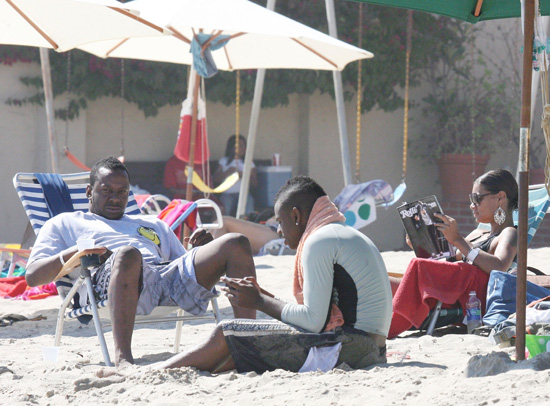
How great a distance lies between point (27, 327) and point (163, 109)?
5.28 m

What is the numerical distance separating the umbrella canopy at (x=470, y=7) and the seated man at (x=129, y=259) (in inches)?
51.8

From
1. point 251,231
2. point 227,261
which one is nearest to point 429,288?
point 227,261

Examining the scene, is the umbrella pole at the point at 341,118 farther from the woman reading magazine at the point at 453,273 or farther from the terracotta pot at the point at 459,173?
the woman reading magazine at the point at 453,273

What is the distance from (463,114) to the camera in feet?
34.3

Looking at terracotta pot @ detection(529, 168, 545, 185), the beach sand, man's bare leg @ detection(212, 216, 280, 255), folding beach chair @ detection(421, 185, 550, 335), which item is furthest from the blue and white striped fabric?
terracotta pot @ detection(529, 168, 545, 185)

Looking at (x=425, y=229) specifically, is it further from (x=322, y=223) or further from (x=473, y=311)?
(x=322, y=223)

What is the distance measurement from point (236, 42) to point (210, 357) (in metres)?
4.89

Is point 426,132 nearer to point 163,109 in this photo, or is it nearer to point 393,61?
point 393,61

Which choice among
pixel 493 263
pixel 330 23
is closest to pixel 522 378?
pixel 493 263

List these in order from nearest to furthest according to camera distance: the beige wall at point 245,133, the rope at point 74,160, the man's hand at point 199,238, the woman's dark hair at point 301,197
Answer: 1. the woman's dark hair at point 301,197
2. the man's hand at point 199,238
3. the rope at point 74,160
4. the beige wall at point 245,133

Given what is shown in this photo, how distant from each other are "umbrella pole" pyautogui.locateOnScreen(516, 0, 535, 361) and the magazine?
1.14m

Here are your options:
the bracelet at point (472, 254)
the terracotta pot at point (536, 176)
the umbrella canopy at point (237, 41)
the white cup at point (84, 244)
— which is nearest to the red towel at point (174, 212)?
the umbrella canopy at point (237, 41)

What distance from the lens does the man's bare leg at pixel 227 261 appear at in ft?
12.0

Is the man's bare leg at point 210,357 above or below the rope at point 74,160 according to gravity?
below
